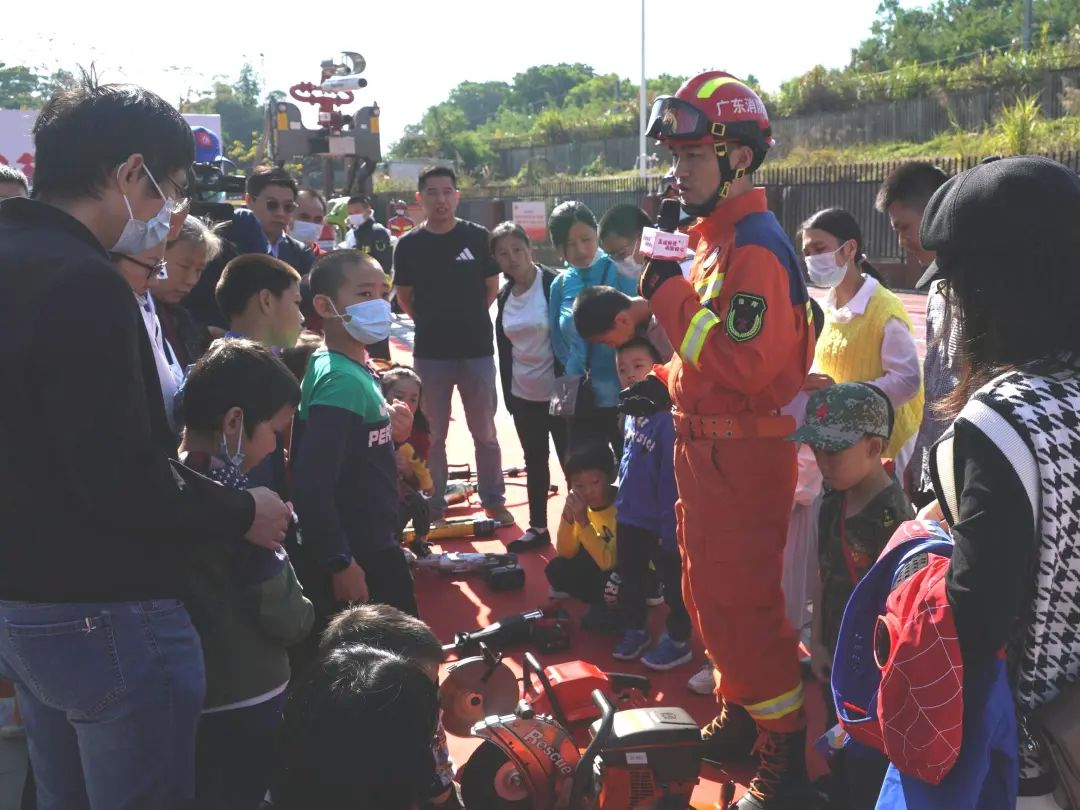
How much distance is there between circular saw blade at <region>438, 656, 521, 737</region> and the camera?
10.1 feet

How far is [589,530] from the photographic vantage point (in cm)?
469

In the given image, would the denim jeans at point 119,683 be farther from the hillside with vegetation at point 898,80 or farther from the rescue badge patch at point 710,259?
the hillside with vegetation at point 898,80

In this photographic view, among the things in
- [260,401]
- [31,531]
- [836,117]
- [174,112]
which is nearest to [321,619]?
[260,401]

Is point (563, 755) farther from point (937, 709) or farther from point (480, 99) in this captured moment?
point (480, 99)

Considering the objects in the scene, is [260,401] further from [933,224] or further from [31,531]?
[933,224]

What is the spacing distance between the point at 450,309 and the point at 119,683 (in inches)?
166

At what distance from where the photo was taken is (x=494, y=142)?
2109 inches

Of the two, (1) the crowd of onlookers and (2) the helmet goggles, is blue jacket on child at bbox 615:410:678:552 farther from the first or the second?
(2) the helmet goggles

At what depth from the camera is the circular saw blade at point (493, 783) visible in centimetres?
251

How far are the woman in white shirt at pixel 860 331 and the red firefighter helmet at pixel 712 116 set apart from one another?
1262 mm

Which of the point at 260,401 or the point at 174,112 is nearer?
the point at 174,112

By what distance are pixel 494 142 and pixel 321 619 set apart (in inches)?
2074

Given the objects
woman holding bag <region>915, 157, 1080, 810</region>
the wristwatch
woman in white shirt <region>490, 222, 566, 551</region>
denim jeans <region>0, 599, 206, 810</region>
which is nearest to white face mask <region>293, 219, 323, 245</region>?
woman in white shirt <region>490, 222, 566, 551</region>

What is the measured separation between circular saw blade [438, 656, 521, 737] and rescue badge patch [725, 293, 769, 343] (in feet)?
4.35
